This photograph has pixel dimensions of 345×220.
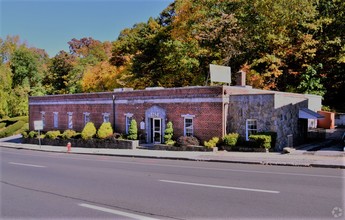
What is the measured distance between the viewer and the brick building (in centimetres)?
2325

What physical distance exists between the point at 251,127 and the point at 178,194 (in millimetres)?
14039

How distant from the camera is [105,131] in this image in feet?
103

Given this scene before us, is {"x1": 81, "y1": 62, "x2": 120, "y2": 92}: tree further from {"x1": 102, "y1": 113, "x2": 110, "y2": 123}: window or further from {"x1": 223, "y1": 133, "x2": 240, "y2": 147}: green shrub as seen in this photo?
{"x1": 223, "y1": 133, "x2": 240, "y2": 147}: green shrub

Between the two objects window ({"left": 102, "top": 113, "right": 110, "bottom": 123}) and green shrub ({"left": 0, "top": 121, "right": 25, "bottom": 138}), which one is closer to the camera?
window ({"left": 102, "top": 113, "right": 110, "bottom": 123})

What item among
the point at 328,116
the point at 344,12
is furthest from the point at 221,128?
the point at 344,12

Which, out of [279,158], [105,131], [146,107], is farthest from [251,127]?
[105,131]

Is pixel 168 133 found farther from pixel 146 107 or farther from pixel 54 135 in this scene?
pixel 54 135

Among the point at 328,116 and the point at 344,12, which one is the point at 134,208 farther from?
the point at 344,12

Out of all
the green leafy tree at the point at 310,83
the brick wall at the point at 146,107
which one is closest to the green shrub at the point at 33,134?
the brick wall at the point at 146,107

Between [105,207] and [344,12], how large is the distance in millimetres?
36711

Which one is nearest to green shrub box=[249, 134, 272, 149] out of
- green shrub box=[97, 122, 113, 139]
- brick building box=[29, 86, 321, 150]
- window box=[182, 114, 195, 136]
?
brick building box=[29, 86, 321, 150]

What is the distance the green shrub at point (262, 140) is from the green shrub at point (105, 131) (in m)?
13.7

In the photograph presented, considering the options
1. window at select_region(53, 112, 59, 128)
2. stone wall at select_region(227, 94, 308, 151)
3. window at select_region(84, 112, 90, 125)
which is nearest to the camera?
stone wall at select_region(227, 94, 308, 151)

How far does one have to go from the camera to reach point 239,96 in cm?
2411
